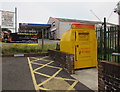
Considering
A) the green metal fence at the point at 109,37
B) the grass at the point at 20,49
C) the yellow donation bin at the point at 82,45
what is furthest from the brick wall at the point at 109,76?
the grass at the point at 20,49

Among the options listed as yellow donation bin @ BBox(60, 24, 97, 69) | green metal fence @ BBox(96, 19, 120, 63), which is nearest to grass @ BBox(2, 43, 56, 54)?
yellow donation bin @ BBox(60, 24, 97, 69)

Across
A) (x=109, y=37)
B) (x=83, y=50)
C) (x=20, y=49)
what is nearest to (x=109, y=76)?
(x=83, y=50)

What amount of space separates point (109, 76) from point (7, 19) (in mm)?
10132

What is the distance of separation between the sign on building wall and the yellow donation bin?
7.16 metres

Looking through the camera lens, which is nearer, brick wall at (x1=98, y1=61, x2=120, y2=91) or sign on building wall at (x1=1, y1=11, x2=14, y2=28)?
brick wall at (x1=98, y1=61, x2=120, y2=91)

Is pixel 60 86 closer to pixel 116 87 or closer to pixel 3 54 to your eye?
pixel 116 87

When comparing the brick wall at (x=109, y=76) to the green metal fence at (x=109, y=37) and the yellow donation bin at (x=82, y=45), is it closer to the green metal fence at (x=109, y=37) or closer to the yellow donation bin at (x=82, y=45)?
the green metal fence at (x=109, y=37)

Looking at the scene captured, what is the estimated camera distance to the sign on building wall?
938cm

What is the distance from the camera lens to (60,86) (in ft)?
10.4

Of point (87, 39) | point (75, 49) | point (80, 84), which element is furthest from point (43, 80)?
point (87, 39)

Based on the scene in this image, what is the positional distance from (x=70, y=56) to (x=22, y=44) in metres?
6.18

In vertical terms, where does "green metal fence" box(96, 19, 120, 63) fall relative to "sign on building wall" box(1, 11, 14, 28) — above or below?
below

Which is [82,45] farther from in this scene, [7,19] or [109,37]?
[7,19]

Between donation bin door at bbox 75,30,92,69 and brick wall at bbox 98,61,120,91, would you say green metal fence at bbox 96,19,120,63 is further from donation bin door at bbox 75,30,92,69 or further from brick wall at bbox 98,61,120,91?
brick wall at bbox 98,61,120,91
